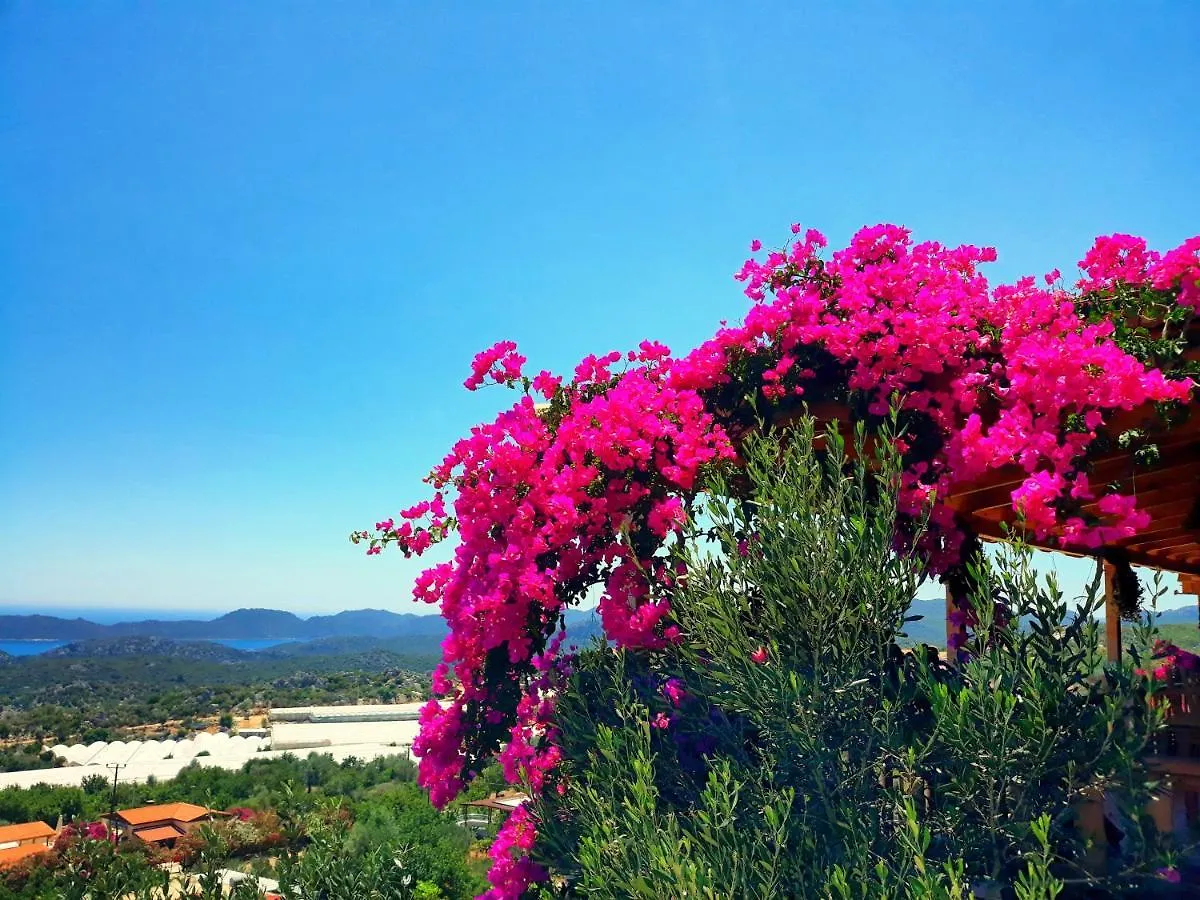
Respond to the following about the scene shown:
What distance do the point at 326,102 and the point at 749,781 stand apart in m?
10.0

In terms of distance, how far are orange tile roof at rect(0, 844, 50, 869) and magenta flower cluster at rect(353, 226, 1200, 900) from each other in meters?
23.7

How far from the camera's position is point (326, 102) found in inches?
408

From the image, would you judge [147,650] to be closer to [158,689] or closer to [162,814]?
[158,689]

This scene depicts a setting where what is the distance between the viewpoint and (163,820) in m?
25.7

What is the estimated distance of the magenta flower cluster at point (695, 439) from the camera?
343cm

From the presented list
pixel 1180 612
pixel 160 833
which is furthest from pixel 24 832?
pixel 1180 612

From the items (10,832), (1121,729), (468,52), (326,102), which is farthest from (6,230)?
(1121,729)

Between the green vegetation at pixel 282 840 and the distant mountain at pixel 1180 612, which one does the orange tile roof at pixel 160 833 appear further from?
the distant mountain at pixel 1180 612

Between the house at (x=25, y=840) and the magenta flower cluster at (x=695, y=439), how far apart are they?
24.5m

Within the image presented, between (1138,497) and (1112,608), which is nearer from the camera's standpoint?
(1138,497)

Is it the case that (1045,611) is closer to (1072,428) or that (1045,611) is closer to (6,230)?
(1072,428)

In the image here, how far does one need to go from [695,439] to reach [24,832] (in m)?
29.1

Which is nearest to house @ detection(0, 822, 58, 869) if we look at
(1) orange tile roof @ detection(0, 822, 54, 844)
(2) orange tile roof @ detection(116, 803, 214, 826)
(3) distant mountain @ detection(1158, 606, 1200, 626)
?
(1) orange tile roof @ detection(0, 822, 54, 844)

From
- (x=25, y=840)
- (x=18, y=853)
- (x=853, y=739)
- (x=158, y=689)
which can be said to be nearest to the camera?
(x=853, y=739)
